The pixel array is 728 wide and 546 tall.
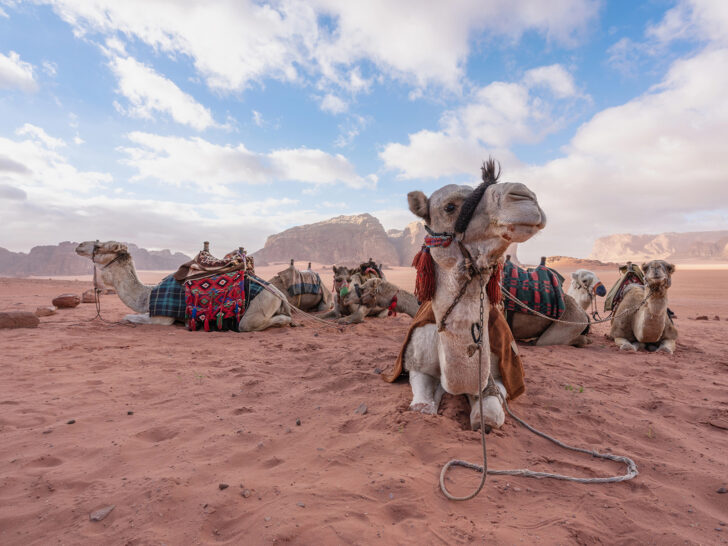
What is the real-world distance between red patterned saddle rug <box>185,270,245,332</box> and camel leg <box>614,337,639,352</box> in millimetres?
6786

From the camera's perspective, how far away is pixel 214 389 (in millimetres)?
3652

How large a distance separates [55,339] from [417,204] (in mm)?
6220

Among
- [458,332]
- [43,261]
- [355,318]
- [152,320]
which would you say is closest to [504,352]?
[458,332]

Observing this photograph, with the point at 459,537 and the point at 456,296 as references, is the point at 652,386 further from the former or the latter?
the point at 459,537

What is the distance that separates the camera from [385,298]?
8852 millimetres

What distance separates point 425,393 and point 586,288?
5715mm

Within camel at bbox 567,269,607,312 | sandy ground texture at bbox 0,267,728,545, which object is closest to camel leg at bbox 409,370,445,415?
sandy ground texture at bbox 0,267,728,545

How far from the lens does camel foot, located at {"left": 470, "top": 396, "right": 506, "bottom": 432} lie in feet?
8.67

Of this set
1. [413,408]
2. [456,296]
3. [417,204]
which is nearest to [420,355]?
[413,408]

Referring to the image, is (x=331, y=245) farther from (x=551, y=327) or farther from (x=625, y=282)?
(x=551, y=327)

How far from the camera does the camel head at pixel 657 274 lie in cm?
530

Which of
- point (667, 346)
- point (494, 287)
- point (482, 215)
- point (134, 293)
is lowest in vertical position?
point (667, 346)

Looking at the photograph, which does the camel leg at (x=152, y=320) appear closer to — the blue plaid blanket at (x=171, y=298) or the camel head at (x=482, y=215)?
the blue plaid blanket at (x=171, y=298)

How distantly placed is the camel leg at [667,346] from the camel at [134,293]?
661 cm
